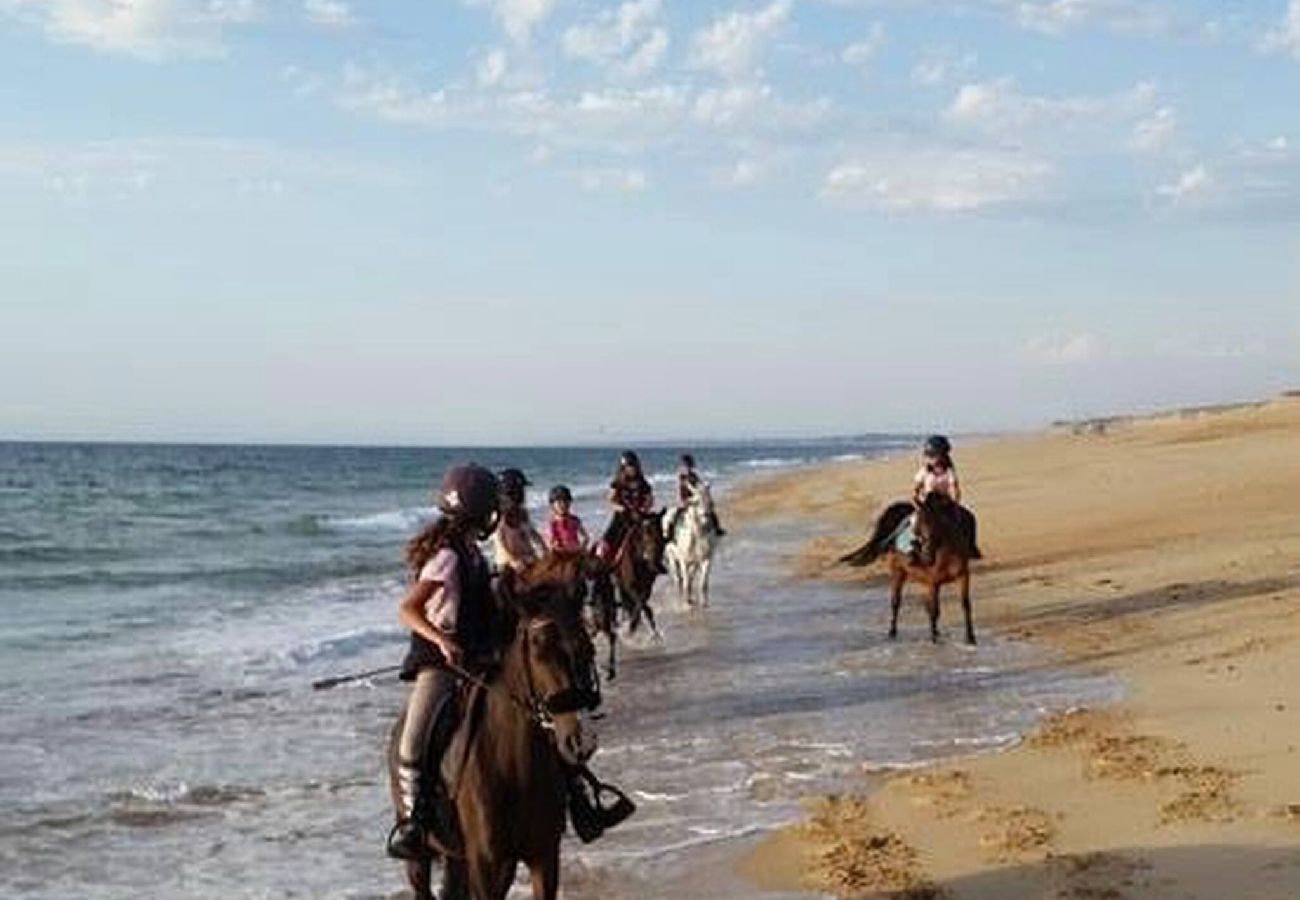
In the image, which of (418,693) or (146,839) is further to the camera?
(146,839)

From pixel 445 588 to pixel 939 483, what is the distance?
1206 cm

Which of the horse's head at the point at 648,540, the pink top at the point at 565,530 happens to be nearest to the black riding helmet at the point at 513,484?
the pink top at the point at 565,530

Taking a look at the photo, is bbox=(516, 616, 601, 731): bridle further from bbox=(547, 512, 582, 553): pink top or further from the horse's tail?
the horse's tail

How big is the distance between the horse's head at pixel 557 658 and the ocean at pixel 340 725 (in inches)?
104

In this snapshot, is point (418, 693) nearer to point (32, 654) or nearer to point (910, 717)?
point (910, 717)

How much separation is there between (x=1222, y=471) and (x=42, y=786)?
32.9 metres

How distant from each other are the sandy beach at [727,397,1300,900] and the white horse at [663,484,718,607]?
270 cm

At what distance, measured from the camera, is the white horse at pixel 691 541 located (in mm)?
21891

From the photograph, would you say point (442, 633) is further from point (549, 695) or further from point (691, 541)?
point (691, 541)

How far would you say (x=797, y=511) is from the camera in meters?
46.1

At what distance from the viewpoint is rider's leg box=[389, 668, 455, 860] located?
22.9ft

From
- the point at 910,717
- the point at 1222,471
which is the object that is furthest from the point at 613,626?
the point at 1222,471

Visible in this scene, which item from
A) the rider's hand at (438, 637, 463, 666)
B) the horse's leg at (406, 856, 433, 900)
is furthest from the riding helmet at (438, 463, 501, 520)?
the horse's leg at (406, 856, 433, 900)

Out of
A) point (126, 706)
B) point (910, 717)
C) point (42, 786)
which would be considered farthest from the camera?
point (126, 706)
